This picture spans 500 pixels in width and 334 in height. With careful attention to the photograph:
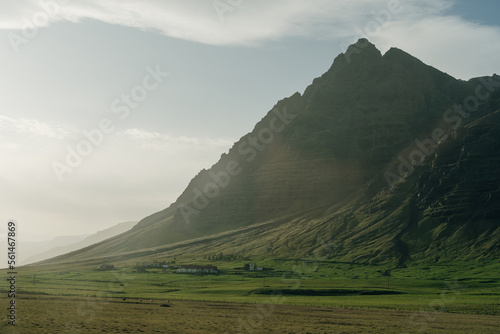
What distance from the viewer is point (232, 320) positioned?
272 feet

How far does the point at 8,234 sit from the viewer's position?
64.0m

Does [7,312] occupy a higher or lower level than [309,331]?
higher

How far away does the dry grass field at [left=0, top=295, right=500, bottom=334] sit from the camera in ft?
227

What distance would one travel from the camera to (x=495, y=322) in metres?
87.1

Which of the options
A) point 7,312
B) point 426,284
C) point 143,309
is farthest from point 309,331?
point 426,284

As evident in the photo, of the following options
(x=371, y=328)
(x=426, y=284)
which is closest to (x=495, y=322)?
(x=371, y=328)

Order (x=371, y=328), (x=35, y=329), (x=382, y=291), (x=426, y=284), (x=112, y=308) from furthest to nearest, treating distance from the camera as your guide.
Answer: (x=426, y=284), (x=382, y=291), (x=112, y=308), (x=371, y=328), (x=35, y=329)

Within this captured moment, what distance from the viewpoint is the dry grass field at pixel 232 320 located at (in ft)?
227

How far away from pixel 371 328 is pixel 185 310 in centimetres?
3857

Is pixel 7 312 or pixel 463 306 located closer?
pixel 7 312

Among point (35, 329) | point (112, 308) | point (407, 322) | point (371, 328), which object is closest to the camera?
point (35, 329)

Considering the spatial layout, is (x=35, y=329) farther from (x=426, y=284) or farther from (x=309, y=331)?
(x=426, y=284)

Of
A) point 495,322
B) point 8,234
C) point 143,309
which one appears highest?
point 8,234

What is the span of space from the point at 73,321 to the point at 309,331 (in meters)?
34.4
